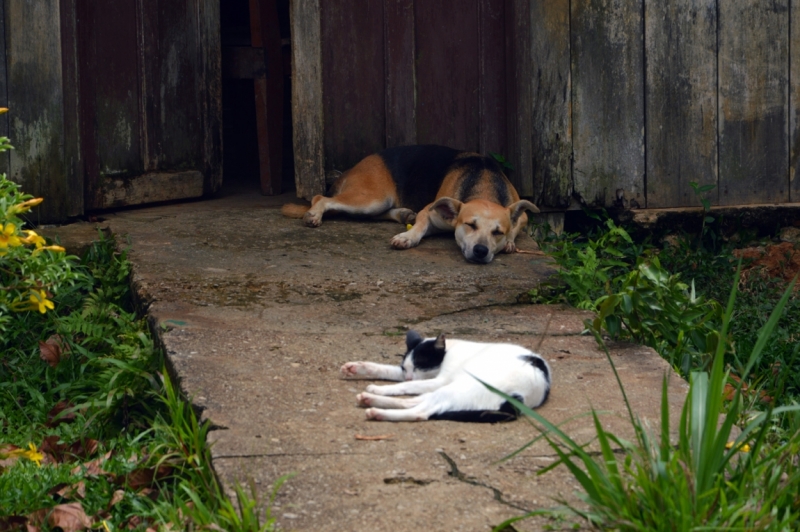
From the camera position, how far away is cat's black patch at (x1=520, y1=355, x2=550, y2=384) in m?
2.93

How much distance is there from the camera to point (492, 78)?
6.07 metres

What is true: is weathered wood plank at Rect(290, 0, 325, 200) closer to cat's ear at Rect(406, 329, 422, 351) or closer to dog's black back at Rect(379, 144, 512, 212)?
dog's black back at Rect(379, 144, 512, 212)

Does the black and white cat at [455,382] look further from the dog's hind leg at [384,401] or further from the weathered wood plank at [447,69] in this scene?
the weathered wood plank at [447,69]

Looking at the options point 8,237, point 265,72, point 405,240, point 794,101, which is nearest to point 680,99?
point 794,101

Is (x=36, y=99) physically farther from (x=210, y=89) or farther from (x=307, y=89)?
(x=307, y=89)

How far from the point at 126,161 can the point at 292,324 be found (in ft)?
8.27

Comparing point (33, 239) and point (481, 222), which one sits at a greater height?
point (33, 239)

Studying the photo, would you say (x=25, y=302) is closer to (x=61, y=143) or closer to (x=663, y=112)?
(x=61, y=143)

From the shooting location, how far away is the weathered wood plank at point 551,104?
5.57 m

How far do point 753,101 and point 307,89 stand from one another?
275 cm

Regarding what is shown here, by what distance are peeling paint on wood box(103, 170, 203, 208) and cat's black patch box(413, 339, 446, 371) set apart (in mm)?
3213

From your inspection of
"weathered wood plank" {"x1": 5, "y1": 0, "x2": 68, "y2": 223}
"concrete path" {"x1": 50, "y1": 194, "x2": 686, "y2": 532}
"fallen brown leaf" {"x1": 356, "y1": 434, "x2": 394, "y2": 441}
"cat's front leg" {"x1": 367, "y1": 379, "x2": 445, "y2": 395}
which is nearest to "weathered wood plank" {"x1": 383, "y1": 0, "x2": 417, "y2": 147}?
"concrete path" {"x1": 50, "y1": 194, "x2": 686, "y2": 532}

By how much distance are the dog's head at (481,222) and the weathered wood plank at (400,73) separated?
87cm

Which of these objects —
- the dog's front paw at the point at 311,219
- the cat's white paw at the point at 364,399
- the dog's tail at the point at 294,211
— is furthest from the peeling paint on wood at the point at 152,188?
the cat's white paw at the point at 364,399
